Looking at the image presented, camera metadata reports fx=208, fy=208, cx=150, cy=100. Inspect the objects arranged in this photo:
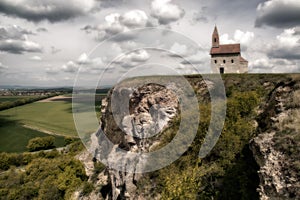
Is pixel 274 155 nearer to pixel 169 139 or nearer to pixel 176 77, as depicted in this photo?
pixel 169 139

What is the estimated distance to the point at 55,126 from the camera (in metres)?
95.8

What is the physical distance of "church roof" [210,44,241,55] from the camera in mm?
49700

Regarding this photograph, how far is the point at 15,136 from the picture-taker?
273 feet

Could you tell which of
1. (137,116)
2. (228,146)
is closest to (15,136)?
(137,116)

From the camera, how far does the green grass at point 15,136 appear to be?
246ft

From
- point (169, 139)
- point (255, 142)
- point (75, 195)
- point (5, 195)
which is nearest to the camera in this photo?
point (255, 142)

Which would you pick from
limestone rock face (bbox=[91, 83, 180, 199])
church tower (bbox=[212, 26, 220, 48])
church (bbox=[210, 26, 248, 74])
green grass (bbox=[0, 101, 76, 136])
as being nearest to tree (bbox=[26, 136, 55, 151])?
green grass (bbox=[0, 101, 76, 136])

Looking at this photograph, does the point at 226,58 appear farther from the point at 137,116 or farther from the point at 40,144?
the point at 40,144

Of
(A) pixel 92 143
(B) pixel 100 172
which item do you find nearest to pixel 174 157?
(B) pixel 100 172

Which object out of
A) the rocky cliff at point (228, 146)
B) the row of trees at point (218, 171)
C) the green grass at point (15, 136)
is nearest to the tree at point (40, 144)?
the green grass at point (15, 136)

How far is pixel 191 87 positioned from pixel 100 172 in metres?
25.9

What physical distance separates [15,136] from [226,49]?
84.0 metres

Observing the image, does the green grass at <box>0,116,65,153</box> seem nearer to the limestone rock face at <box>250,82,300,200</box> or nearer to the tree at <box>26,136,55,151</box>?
the tree at <box>26,136,55,151</box>

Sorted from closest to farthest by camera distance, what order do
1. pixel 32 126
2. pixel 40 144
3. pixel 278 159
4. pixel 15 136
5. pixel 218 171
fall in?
pixel 278 159 → pixel 218 171 → pixel 40 144 → pixel 15 136 → pixel 32 126
